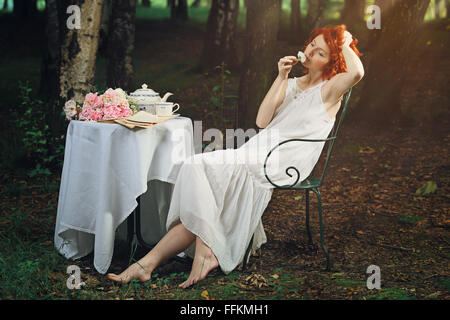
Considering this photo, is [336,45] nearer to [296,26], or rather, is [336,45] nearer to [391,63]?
[391,63]

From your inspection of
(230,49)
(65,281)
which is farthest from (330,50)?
(230,49)

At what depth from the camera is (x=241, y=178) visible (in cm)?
362

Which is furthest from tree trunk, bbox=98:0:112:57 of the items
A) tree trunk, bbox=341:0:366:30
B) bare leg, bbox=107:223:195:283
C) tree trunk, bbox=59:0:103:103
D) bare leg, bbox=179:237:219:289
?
bare leg, bbox=179:237:219:289

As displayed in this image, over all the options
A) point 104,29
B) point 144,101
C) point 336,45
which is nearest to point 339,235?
point 336,45

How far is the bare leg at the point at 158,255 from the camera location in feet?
11.2

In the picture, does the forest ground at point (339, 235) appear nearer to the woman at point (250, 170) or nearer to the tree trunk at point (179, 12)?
the woman at point (250, 170)

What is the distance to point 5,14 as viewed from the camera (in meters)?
18.8

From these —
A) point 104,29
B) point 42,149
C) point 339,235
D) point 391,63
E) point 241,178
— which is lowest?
point 339,235

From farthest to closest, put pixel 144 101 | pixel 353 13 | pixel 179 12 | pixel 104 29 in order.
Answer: pixel 179 12 < pixel 104 29 < pixel 353 13 < pixel 144 101

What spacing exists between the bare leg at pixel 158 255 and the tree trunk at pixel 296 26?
417 inches

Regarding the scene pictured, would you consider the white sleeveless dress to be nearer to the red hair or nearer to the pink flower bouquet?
the red hair

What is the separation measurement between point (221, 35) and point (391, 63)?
4927mm

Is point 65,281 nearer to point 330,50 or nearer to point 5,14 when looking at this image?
point 330,50

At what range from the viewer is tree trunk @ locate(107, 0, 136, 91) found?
859 cm
